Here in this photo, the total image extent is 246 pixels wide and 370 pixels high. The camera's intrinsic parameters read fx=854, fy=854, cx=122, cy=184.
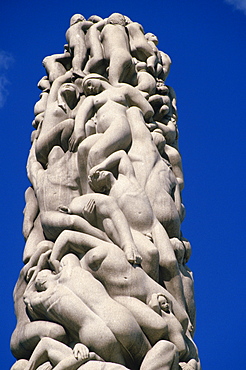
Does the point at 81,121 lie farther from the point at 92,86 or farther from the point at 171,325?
the point at 171,325

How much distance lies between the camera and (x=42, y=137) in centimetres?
1285

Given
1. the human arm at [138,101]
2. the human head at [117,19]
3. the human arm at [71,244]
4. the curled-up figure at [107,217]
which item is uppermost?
the human head at [117,19]

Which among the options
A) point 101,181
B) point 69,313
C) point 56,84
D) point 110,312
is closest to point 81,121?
point 101,181

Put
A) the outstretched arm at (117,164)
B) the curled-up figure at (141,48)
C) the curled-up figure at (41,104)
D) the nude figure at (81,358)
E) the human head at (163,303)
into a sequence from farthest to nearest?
the curled-up figure at (141,48)
the curled-up figure at (41,104)
the outstretched arm at (117,164)
the human head at (163,303)
the nude figure at (81,358)

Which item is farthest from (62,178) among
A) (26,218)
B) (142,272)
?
(142,272)

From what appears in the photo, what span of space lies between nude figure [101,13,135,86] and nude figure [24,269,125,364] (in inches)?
156

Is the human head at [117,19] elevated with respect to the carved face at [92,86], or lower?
elevated

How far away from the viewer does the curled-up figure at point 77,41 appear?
45.6 ft

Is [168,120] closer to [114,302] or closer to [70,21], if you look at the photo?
[70,21]

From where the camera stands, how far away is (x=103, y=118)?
40.5 ft

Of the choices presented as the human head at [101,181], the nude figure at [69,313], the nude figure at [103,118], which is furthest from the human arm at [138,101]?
the nude figure at [69,313]

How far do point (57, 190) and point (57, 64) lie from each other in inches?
126

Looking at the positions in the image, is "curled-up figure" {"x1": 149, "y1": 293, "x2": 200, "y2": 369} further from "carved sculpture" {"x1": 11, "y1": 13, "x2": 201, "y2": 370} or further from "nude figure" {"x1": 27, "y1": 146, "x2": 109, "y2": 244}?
A: "nude figure" {"x1": 27, "y1": 146, "x2": 109, "y2": 244}

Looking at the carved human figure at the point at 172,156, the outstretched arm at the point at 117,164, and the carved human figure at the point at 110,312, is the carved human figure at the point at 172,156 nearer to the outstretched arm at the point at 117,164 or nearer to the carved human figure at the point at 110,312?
the outstretched arm at the point at 117,164
